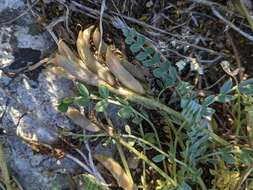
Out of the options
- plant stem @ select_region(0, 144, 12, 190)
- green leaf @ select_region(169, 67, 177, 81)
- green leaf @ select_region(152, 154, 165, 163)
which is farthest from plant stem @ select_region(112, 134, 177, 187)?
plant stem @ select_region(0, 144, 12, 190)

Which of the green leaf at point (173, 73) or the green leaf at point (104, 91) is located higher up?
the green leaf at point (104, 91)

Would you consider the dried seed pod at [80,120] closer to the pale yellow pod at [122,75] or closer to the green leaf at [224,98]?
the pale yellow pod at [122,75]

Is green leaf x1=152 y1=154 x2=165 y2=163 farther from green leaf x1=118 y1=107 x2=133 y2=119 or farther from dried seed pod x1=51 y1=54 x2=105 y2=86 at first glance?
dried seed pod x1=51 y1=54 x2=105 y2=86

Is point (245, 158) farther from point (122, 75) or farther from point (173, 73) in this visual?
point (122, 75)

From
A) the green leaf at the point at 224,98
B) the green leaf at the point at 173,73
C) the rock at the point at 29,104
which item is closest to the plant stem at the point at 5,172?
the rock at the point at 29,104

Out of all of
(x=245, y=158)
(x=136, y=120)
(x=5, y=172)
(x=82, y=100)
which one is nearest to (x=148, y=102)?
(x=136, y=120)

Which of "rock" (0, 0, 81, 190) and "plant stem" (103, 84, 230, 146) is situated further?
"rock" (0, 0, 81, 190)

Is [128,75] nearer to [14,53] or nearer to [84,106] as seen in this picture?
[84,106]
